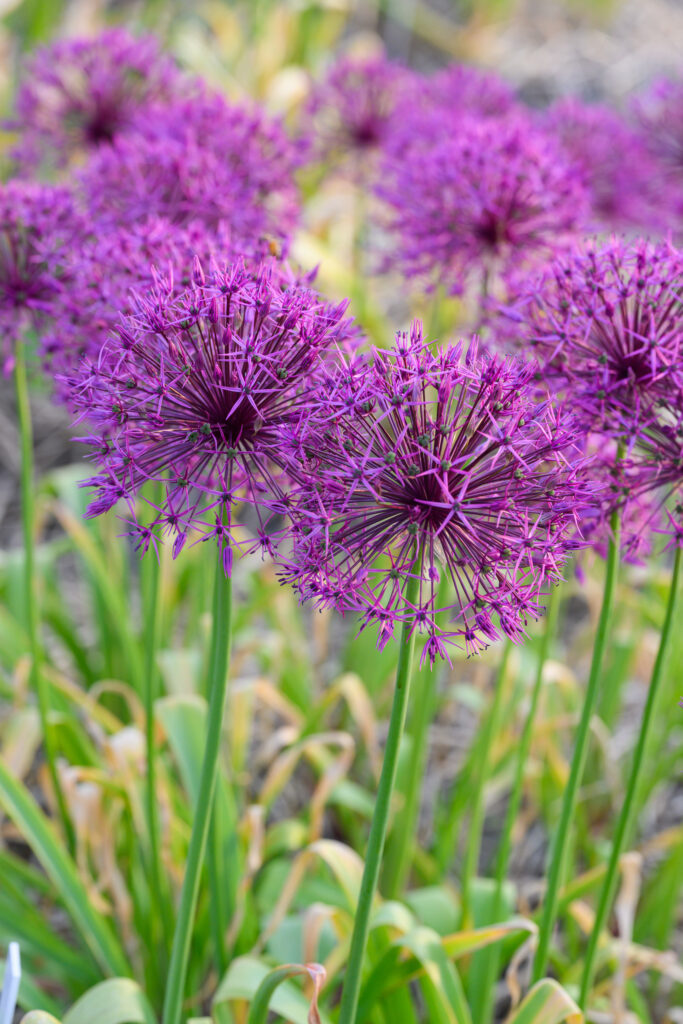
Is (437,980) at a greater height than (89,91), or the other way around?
(89,91)

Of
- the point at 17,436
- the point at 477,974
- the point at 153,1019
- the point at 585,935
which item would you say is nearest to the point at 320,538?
the point at 153,1019

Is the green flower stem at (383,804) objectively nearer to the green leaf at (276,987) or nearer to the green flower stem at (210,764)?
the green leaf at (276,987)

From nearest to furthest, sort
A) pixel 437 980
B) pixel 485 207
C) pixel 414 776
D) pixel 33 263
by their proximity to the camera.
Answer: pixel 437 980 < pixel 33 263 < pixel 485 207 < pixel 414 776

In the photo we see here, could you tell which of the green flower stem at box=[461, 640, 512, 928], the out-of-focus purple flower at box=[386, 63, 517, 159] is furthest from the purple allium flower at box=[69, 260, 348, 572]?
the out-of-focus purple flower at box=[386, 63, 517, 159]

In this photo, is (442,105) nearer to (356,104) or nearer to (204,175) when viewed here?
(356,104)

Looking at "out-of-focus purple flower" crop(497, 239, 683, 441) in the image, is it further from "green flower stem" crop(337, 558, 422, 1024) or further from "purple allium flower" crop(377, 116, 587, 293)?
"purple allium flower" crop(377, 116, 587, 293)

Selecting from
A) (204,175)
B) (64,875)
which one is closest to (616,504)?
(204,175)

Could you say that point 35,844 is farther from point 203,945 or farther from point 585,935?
point 585,935
